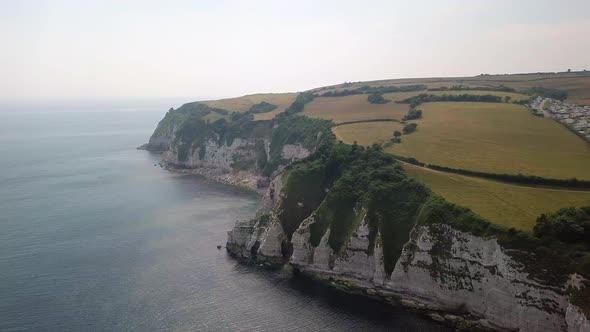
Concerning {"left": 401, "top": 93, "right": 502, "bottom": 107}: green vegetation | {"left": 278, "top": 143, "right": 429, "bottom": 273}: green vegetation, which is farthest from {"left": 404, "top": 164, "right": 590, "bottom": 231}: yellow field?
{"left": 401, "top": 93, "right": 502, "bottom": 107}: green vegetation

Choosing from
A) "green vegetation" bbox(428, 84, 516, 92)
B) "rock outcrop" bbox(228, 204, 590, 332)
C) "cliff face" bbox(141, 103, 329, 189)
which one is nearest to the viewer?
"rock outcrop" bbox(228, 204, 590, 332)

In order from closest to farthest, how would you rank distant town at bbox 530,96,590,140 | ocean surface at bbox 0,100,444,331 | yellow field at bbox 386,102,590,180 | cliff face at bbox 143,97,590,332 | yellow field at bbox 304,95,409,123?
cliff face at bbox 143,97,590,332, ocean surface at bbox 0,100,444,331, yellow field at bbox 386,102,590,180, distant town at bbox 530,96,590,140, yellow field at bbox 304,95,409,123

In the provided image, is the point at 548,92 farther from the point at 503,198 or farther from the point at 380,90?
the point at 503,198

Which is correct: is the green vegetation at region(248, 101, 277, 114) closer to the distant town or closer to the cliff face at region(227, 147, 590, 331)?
the distant town

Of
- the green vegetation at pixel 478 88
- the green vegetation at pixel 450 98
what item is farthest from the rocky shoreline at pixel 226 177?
the green vegetation at pixel 478 88

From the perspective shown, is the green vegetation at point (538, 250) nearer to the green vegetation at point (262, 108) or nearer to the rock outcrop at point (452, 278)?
the rock outcrop at point (452, 278)

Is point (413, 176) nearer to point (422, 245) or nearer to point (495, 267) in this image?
point (422, 245)
